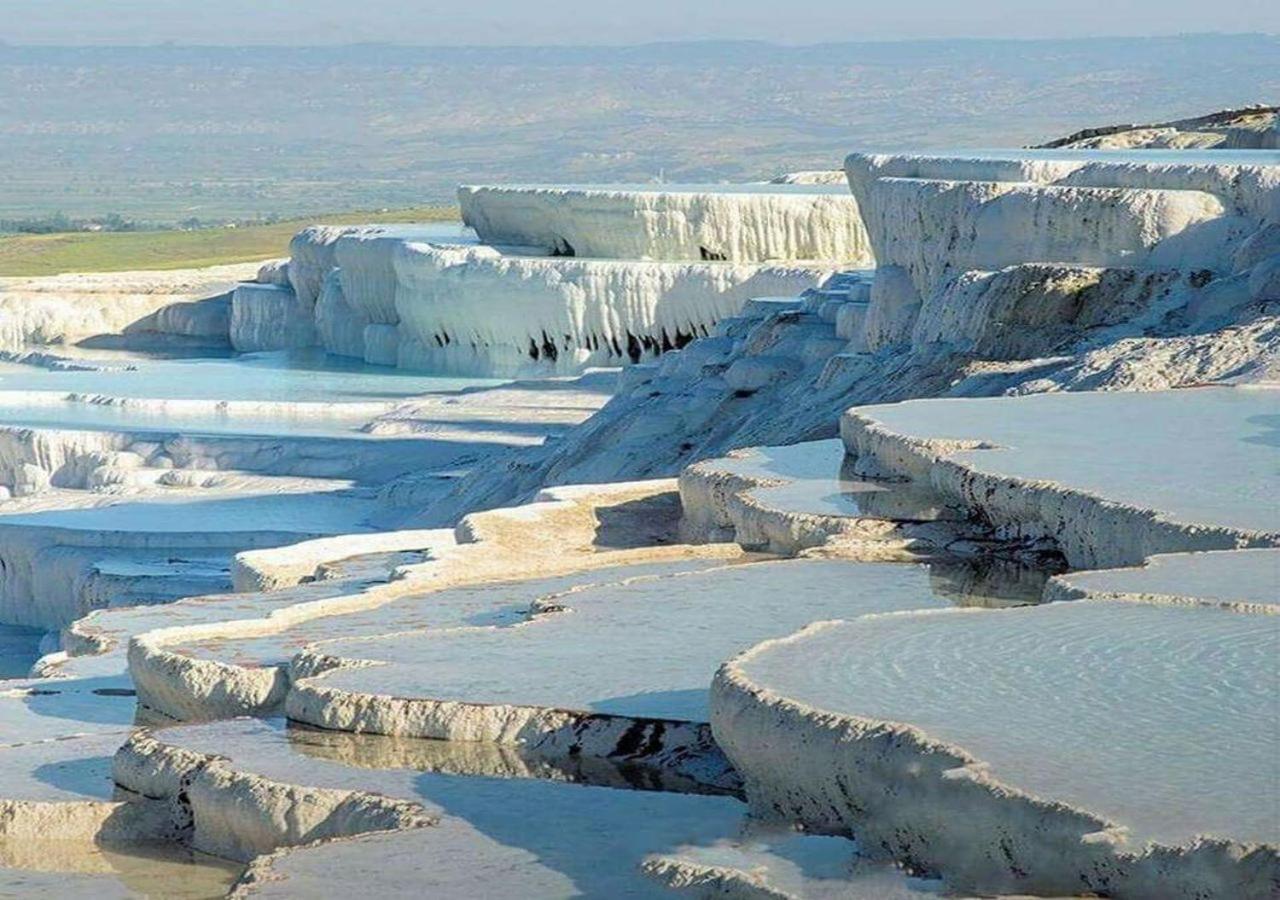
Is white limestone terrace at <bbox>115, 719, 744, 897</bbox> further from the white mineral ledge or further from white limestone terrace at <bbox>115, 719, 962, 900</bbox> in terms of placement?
Answer: the white mineral ledge

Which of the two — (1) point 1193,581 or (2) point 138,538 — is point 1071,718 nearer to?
(1) point 1193,581

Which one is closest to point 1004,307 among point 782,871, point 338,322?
point 782,871

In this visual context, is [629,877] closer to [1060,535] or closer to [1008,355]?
[1060,535]

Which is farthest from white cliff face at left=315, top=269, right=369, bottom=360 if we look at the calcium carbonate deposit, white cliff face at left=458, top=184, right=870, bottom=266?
the calcium carbonate deposit

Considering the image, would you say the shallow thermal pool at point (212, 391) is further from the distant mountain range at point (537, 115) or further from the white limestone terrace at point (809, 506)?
the distant mountain range at point (537, 115)

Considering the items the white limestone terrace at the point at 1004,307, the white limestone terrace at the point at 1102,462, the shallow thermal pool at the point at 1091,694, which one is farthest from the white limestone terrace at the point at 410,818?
the white limestone terrace at the point at 1004,307
